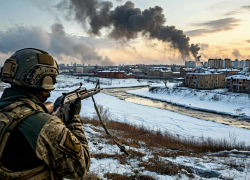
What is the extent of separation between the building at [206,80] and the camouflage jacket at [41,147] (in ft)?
172

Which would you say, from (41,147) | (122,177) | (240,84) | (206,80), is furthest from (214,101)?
(41,147)

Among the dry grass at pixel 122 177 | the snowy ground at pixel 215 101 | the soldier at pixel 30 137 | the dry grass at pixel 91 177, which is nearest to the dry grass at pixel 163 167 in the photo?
the dry grass at pixel 122 177

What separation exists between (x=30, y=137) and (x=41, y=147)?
13 centimetres

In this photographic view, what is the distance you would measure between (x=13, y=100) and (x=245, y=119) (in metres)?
27.9

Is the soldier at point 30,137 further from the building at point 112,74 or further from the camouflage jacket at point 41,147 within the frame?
the building at point 112,74

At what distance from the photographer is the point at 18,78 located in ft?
6.13

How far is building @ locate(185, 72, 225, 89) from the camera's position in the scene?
162ft

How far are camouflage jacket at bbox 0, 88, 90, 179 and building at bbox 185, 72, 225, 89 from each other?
5255 cm

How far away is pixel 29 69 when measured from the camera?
6.29ft

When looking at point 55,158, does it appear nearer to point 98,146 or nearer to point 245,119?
point 98,146

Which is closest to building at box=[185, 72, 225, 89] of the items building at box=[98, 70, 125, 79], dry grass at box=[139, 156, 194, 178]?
building at box=[98, 70, 125, 79]

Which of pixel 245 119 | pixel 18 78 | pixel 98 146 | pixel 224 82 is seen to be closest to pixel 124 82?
pixel 224 82

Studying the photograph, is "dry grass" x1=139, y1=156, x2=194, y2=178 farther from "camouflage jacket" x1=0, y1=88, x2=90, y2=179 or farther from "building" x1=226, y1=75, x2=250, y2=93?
"building" x1=226, y1=75, x2=250, y2=93

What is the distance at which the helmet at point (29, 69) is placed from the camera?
1876 millimetres
